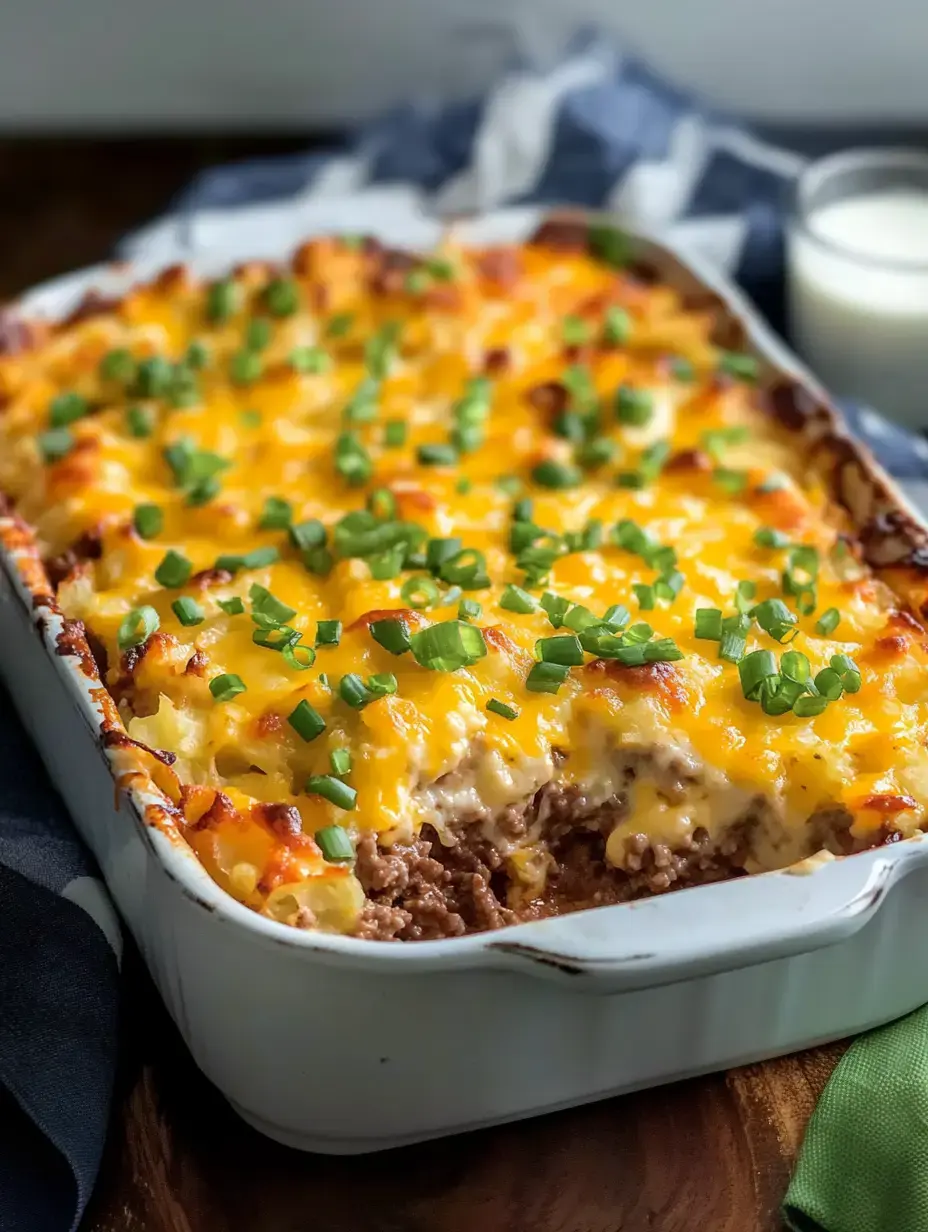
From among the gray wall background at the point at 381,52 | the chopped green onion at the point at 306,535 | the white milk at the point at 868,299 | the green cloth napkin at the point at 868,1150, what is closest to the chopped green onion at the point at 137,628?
the chopped green onion at the point at 306,535

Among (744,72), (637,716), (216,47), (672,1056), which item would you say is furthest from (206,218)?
(672,1056)

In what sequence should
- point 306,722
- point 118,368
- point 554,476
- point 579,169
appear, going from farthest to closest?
1. point 579,169
2. point 118,368
3. point 554,476
4. point 306,722

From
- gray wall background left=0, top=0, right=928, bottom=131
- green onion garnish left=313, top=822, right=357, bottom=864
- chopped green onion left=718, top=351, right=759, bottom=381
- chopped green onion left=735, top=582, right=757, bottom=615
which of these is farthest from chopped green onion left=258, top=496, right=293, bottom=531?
gray wall background left=0, top=0, right=928, bottom=131

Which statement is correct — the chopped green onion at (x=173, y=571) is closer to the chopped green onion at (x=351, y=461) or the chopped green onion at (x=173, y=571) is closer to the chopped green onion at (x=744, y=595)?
the chopped green onion at (x=351, y=461)

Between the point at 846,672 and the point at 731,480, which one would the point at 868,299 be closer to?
the point at 731,480

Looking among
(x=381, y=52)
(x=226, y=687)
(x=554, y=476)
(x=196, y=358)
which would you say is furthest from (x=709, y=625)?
(x=381, y=52)

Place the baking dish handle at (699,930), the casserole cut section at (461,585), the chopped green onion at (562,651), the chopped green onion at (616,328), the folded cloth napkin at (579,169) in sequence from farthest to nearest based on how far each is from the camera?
the folded cloth napkin at (579,169)
the chopped green onion at (616,328)
the chopped green onion at (562,651)
the casserole cut section at (461,585)
the baking dish handle at (699,930)

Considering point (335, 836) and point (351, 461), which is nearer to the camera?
point (335, 836)
